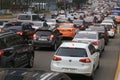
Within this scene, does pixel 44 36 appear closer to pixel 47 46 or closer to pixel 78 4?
pixel 47 46

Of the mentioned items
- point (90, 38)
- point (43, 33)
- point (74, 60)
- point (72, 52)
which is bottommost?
point (43, 33)

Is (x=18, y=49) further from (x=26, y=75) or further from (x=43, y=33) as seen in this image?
(x=43, y=33)

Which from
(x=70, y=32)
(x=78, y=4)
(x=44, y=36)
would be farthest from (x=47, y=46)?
(x=78, y=4)

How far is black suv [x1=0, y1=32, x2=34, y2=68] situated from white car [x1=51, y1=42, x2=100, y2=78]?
1396 mm

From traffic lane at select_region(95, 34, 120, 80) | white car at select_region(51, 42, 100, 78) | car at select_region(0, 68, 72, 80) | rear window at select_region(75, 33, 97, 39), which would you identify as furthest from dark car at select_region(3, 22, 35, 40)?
car at select_region(0, 68, 72, 80)

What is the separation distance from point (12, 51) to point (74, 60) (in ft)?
7.02

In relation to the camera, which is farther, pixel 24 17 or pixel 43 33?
pixel 24 17

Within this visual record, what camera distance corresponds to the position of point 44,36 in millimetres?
24828

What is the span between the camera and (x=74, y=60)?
13594 mm

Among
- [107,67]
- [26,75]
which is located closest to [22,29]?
[107,67]

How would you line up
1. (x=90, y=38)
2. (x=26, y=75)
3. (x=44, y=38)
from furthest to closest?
1. (x=44, y=38)
2. (x=90, y=38)
3. (x=26, y=75)

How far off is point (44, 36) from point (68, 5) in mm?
131620

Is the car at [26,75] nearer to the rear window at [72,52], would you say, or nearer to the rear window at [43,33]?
the rear window at [72,52]

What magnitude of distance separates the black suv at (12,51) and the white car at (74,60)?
1396mm
